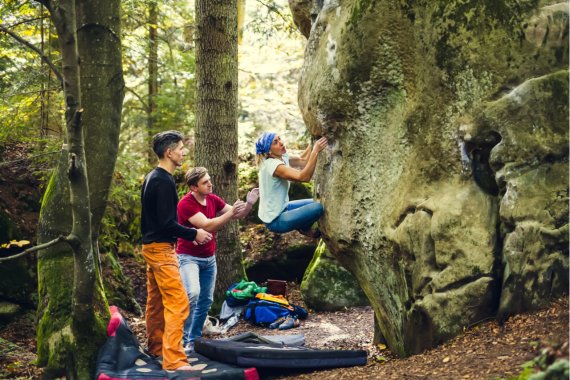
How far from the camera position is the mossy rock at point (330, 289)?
10.7 metres

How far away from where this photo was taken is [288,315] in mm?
9938

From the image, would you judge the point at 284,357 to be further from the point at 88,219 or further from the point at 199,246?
the point at 88,219

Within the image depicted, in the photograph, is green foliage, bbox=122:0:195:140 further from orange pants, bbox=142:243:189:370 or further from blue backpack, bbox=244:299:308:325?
orange pants, bbox=142:243:189:370

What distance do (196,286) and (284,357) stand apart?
1.53 m

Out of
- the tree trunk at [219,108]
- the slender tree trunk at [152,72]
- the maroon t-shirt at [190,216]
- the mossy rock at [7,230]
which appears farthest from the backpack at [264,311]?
the slender tree trunk at [152,72]

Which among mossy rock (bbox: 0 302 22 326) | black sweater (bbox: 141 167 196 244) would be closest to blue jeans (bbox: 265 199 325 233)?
black sweater (bbox: 141 167 196 244)

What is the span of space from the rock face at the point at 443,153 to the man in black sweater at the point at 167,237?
165cm

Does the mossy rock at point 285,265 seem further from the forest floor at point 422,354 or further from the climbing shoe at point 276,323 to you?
the climbing shoe at point 276,323

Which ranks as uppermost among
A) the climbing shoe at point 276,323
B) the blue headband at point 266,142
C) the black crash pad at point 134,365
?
the blue headband at point 266,142

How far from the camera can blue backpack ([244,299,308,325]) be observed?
982cm

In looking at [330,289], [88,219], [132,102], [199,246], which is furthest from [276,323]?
[132,102]

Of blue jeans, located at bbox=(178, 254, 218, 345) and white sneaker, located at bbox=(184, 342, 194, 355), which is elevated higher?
blue jeans, located at bbox=(178, 254, 218, 345)

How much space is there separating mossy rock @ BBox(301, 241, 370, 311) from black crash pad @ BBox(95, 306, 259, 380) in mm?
3611

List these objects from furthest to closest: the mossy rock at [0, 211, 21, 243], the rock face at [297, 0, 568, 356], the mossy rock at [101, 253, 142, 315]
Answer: the mossy rock at [101, 253, 142, 315], the mossy rock at [0, 211, 21, 243], the rock face at [297, 0, 568, 356]
